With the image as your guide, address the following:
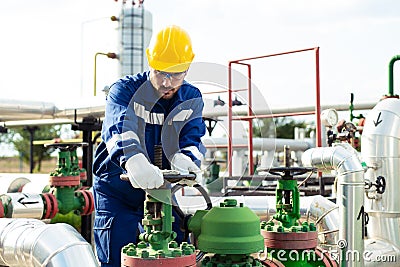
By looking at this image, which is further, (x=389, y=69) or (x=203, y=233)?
(x=389, y=69)

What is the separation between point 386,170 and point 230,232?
2.40 m

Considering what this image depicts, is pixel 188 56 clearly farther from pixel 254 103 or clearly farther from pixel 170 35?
pixel 254 103

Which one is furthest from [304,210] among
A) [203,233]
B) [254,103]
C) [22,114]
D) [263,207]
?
[22,114]

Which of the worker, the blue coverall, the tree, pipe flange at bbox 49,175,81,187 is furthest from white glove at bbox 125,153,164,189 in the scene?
the tree

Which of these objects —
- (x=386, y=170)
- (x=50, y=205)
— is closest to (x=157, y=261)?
(x=386, y=170)

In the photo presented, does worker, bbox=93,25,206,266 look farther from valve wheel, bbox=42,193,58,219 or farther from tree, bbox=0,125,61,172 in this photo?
tree, bbox=0,125,61,172

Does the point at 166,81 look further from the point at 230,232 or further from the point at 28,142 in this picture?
the point at 28,142

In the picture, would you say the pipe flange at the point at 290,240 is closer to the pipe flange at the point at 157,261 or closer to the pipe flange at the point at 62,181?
the pipe flange at the point at 157,261

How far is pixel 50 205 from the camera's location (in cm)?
465

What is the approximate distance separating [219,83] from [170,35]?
275 mm

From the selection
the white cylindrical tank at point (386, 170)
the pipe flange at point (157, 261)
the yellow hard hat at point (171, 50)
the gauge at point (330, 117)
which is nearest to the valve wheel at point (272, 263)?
the pipe flange at point (157, 261)

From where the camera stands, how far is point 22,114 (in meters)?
6.31

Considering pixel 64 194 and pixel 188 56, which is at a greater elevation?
pixel 188 56

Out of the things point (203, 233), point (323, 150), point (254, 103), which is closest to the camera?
point (203, 233)
